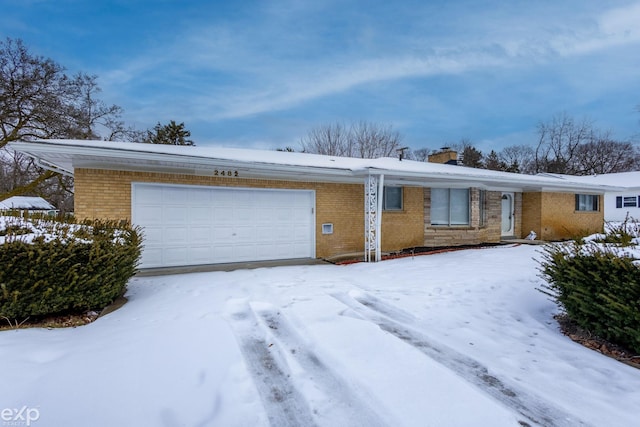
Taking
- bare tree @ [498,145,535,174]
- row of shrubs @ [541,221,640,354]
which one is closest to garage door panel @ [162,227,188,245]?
row of shrubs @ [541,221,640,354]

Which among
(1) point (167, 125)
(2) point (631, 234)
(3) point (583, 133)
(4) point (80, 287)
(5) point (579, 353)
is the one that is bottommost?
(5) point (579, 353)

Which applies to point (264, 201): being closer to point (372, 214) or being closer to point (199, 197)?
point (199, 197)

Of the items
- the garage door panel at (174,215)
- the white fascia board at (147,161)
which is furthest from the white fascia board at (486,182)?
the garage door panel at (174,215)

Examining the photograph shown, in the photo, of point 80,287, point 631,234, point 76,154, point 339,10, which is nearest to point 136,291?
point 80,287

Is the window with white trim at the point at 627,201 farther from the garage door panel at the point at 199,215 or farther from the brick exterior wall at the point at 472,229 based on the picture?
the garage door panel at the point at 199,215

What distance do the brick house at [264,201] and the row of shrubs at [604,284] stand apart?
983mm

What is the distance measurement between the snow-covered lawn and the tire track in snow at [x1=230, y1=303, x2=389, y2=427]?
0.04ft

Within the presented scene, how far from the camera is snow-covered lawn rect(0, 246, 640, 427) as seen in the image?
245 cm

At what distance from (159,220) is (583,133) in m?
44.6

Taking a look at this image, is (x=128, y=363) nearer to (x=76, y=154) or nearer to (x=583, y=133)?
(x=76, y=154)

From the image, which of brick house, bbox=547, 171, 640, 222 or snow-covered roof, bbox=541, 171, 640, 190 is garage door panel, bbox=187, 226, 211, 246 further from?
brick house, bbox=547, 171, 640, 222

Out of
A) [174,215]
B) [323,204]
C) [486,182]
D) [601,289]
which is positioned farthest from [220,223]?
[486,182]

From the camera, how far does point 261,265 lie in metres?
8.60

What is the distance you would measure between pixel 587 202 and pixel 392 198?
11.1 metres
